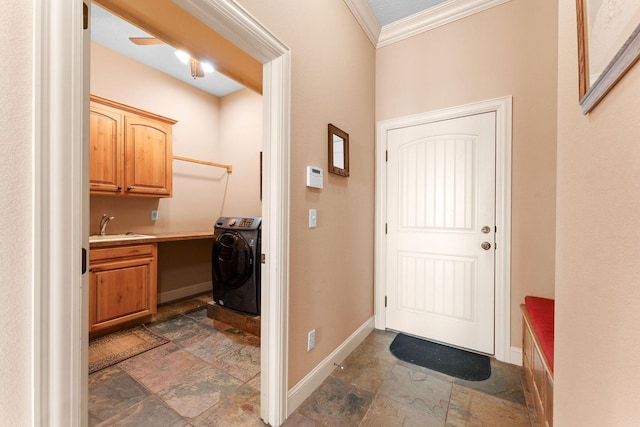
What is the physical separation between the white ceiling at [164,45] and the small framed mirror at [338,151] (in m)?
1.25

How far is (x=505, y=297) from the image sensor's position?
6.70 ft

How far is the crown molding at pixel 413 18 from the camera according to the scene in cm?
214

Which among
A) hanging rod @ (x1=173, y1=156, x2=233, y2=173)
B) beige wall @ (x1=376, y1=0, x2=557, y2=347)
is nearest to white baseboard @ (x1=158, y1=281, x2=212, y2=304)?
hanging rod @ (x1=173, y1=156, x2=233, y2=173)

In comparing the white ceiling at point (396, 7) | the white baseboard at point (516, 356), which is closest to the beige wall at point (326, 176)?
the white ceiling at point (396, 7)

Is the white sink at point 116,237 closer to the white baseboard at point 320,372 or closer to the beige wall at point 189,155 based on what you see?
the beige wall at point 189,155

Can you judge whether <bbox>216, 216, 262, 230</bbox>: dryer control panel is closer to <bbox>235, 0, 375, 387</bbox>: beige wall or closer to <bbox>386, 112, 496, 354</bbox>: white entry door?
<bbox>235, 0, 375, 387</bbox>: beige wall

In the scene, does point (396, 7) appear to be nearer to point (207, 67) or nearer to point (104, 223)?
point (207, 67)

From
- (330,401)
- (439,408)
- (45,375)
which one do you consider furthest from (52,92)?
(439,408)

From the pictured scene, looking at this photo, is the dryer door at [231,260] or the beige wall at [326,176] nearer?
the beige wall at [326,176]

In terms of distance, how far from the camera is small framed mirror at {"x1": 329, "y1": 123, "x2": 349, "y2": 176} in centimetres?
185

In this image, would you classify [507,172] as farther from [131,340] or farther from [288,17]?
[131,340]

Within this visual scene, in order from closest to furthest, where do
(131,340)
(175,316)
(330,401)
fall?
(330,401) < (131,340) < (175,316)

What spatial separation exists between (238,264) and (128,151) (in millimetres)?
1708

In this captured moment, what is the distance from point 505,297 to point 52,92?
2723 mm
